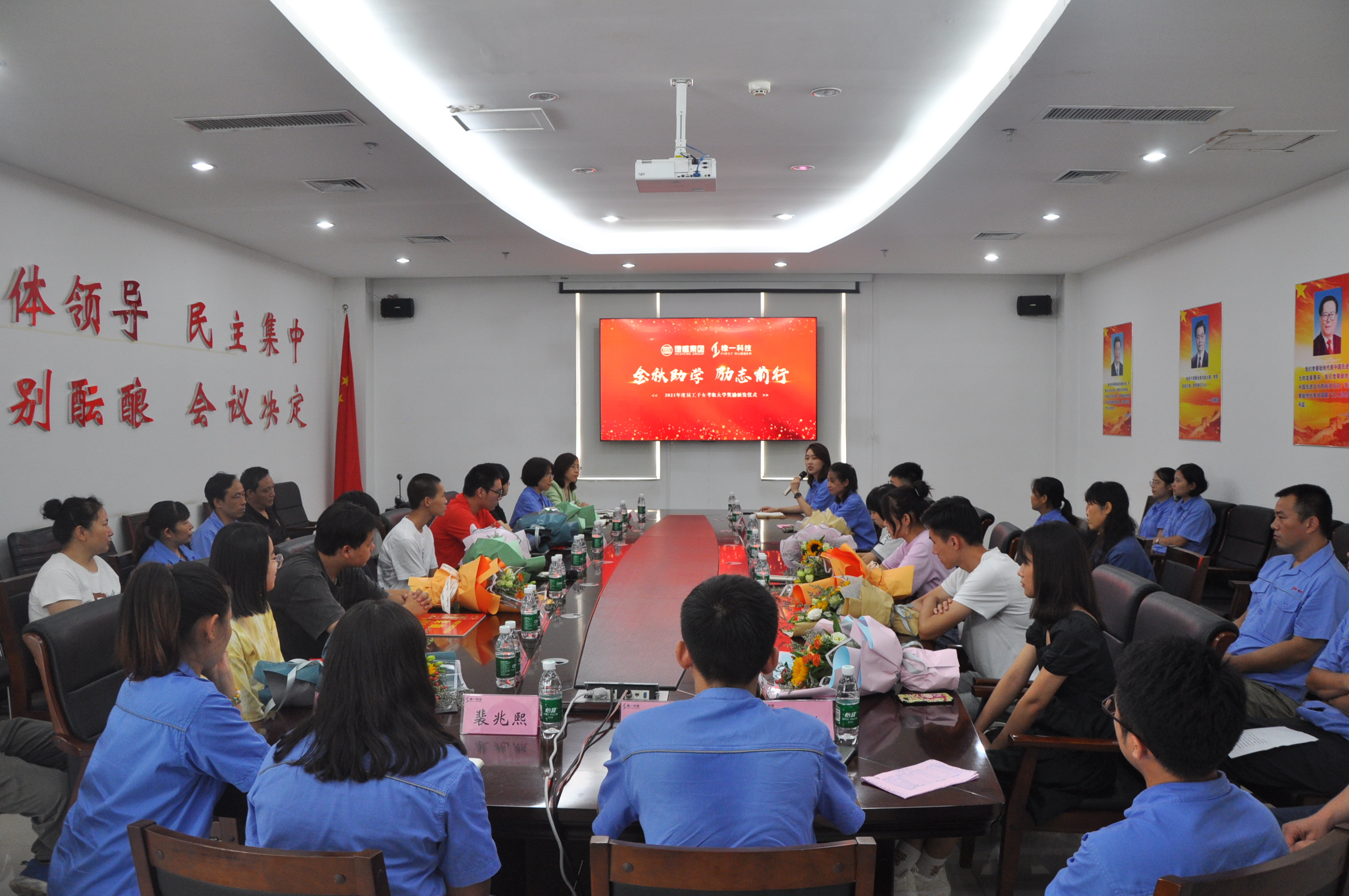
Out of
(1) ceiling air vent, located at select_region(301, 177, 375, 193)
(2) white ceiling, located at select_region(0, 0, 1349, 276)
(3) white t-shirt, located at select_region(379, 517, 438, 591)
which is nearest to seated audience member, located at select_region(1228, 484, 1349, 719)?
(2) white ceiling, located at select_region(0, 0, 1349, 276)

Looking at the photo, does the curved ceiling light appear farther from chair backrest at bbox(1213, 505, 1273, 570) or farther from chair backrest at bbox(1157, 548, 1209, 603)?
chair backrest at bbox(1213, 505, 1273, 570)

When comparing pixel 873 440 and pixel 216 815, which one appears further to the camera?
pixel 873 440

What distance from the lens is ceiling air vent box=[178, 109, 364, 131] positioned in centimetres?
402

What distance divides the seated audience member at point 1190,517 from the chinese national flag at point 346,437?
22.7ft

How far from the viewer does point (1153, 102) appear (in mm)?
3844

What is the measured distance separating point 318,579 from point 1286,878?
260cm

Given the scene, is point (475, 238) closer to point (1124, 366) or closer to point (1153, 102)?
point (1153, 102)

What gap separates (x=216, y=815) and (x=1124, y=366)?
7598mm

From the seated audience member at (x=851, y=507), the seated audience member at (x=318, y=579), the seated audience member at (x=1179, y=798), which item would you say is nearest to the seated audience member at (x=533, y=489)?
the seated audience member at (x=851, y=507)

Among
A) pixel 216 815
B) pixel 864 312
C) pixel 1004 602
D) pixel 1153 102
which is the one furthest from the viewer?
pixel 864 312

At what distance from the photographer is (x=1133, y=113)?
13.1 ft

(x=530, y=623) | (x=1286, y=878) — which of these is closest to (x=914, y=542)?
(x=530, y=623)

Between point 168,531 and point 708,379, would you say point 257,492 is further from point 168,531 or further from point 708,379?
point 708,379

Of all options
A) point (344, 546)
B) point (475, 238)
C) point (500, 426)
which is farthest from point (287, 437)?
point (344, 546)
